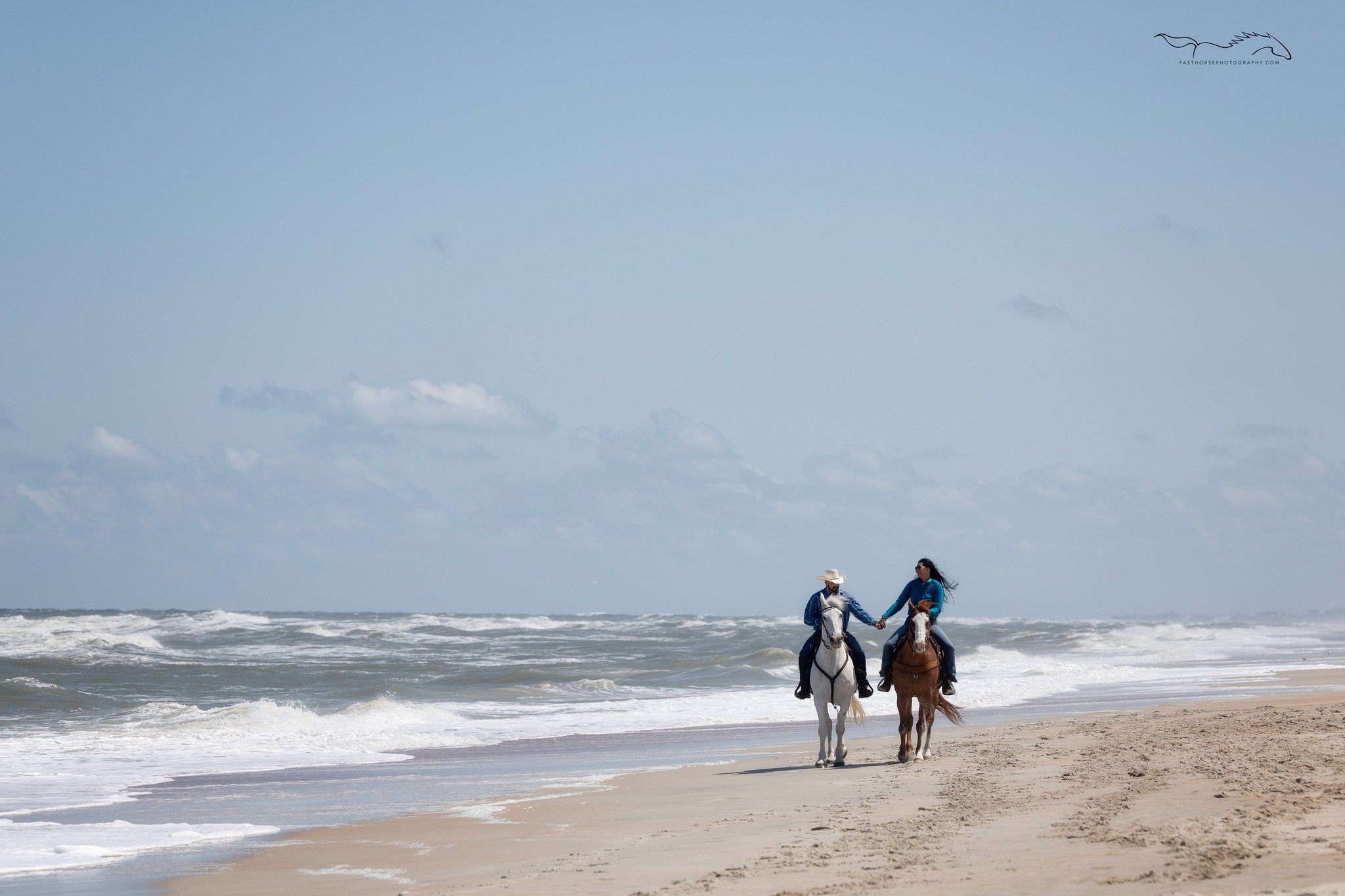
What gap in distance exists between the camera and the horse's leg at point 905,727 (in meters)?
11.6

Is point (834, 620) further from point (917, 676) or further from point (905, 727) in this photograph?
point (905, 727)

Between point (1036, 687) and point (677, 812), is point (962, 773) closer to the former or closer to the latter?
point (677, 812)

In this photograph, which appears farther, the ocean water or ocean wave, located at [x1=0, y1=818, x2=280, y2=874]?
the ocean water

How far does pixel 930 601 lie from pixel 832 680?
1.25m

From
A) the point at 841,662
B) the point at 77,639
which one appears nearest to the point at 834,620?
the point at 841,662

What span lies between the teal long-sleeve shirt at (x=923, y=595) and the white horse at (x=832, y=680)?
0.53 meters

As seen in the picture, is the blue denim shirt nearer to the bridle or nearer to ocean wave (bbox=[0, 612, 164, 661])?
the bridle

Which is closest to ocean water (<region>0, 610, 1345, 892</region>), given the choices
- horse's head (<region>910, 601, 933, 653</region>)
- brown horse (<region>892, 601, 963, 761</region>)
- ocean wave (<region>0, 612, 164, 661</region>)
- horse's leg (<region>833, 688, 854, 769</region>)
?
ocean wave (<region>0, 612, 164, 661</region>)

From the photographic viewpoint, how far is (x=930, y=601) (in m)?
11.5

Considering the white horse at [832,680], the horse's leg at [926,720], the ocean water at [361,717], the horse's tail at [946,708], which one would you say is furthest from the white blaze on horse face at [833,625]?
the ocean water at [361,717]

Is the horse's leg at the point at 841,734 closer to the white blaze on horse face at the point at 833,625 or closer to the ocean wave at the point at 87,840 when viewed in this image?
the white blaze on horse face at the point at 833,625

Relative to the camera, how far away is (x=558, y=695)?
22094 millimetres

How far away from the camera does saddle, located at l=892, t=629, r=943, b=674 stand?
37.7ft

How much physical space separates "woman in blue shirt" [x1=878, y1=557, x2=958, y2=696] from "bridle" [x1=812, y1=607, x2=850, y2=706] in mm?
380
